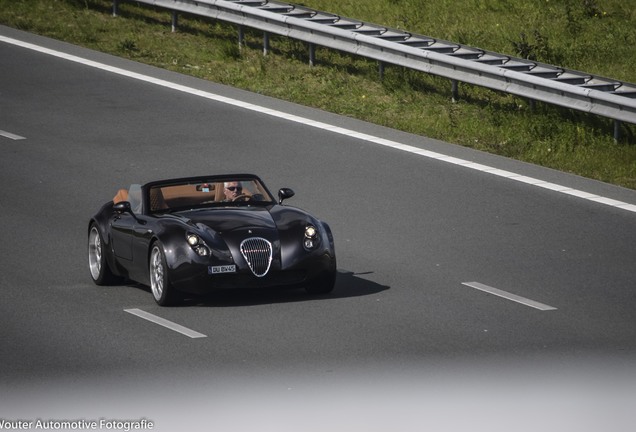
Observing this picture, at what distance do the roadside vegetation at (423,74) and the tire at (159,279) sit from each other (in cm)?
808

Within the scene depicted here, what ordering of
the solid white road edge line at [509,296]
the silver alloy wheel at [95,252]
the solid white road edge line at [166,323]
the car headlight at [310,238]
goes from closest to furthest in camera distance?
the solid white road edge line at [166,323] < the solid white road edge line at [509,296] < the car headlight at [310,238] < the silver alloy wheel at [95,252]

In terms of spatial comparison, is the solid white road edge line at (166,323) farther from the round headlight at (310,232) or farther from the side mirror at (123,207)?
the round headlight at (310,232)

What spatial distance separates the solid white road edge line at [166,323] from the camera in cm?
1259

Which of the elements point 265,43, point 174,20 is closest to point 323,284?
point 265,43

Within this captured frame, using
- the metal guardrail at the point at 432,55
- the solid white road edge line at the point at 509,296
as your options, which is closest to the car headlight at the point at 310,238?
the solid white road edge line at the point at 509,296

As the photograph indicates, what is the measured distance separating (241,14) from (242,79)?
1.99 m

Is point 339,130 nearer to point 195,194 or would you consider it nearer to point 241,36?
point 241,36

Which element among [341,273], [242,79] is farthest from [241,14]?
[341,273]

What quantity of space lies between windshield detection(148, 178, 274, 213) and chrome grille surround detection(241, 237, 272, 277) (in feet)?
4.24

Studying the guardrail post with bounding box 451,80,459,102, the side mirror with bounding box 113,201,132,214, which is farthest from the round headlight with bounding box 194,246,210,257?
the guardrail post with bounding box 451,80,459,102

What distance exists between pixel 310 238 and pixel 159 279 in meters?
1.48

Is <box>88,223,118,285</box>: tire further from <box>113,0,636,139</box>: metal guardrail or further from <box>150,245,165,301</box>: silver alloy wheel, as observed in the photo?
<box>113,0,636,139</box>: metal guardrail

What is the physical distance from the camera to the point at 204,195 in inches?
591

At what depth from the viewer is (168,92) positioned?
25344 millimetres
